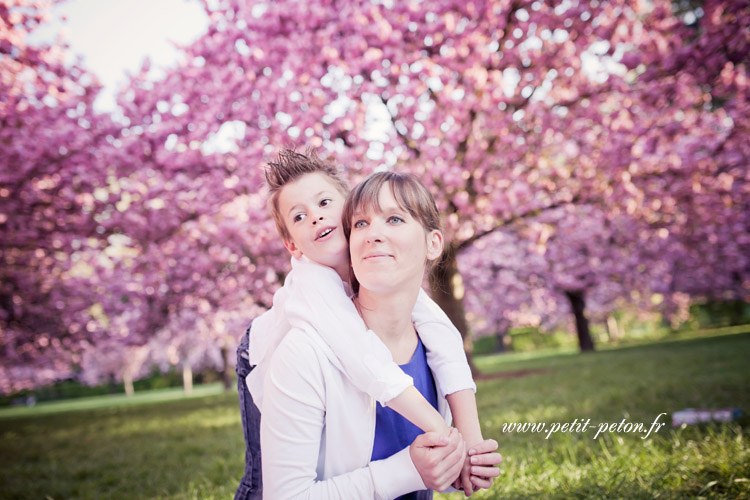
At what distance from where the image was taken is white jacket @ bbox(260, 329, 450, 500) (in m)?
1.70

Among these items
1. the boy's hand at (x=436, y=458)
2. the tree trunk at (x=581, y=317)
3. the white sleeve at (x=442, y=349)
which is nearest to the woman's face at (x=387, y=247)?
the white sleeve at (x=442, y=349)

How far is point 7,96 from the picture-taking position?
704 centimetres

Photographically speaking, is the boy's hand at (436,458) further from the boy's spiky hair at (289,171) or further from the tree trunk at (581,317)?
the tree trunk at (581,317)

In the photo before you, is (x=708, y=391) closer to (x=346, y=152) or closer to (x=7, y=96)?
(x=346, y=152)

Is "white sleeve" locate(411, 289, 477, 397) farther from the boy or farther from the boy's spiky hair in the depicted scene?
the boy's spiky hair

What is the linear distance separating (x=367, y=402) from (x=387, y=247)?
554 mm

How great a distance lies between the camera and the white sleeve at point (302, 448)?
5.56 feet

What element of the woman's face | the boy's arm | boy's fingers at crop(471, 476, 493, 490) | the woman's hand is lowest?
boy's fingers at crop(471, 476, 493, 490)

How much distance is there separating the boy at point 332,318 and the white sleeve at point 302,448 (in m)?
0.12

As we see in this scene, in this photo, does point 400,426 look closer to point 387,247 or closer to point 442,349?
point 442,349

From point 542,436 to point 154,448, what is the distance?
4461mm

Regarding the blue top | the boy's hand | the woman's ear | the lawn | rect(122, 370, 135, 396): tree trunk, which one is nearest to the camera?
the boy's hand

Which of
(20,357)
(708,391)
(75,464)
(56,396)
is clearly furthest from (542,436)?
(56,396)

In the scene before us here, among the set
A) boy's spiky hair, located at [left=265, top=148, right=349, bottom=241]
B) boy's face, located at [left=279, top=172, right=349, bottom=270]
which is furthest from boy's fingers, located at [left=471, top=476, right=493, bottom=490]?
boy's spiky hair, located at [left=265, top=148, right=349, bottom=241]
